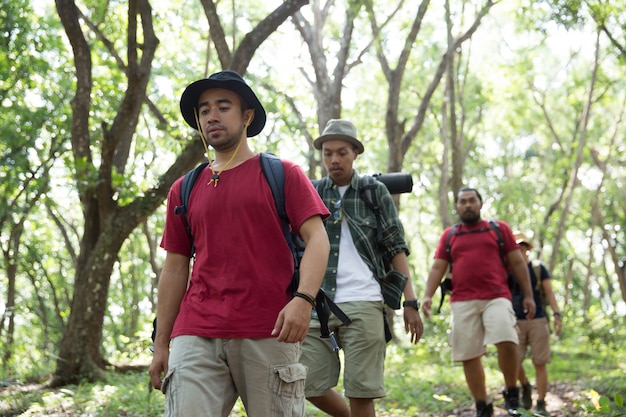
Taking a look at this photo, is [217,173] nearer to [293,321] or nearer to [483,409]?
[293,321]

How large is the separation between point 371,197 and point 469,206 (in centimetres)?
264

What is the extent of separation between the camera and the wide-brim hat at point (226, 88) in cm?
362

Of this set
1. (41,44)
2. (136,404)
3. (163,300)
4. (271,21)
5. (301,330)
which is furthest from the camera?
(41,44)

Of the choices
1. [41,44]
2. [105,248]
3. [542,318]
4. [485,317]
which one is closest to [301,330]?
[485,317]

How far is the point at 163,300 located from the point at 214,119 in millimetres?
898

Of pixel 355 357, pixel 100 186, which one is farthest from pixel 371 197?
pixel 100 186

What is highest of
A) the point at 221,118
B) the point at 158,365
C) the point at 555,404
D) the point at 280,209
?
the point at 221,118

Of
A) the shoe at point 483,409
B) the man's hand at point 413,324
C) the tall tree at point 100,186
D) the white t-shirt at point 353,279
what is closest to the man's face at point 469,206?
the shoe at point 483,409

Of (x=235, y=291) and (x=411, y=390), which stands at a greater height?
(x=235, y=291)

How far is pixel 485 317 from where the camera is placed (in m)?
7.57

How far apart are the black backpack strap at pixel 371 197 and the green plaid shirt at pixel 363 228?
2cm

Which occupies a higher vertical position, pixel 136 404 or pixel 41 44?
pixel 41 44

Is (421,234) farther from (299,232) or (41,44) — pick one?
(299,232)

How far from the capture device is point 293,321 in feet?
10.2
